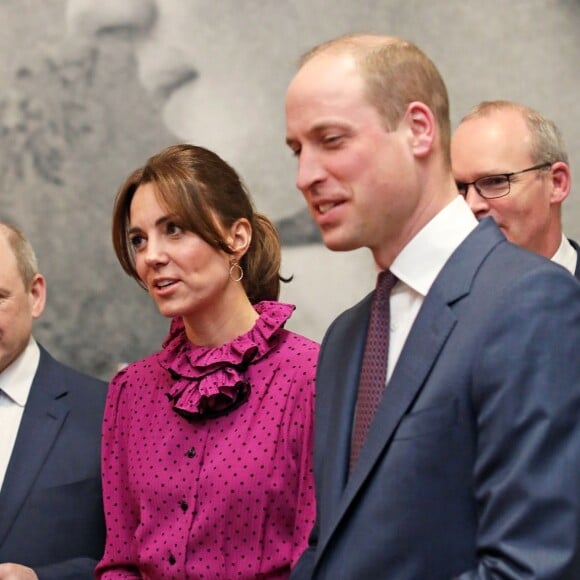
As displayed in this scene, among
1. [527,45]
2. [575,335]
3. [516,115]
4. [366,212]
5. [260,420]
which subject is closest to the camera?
[575,335]

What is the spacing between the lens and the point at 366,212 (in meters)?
1.66

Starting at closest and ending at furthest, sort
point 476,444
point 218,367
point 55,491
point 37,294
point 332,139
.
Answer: point 476,444 < point 332,139 < point 218,367 < point 55,491 < point 37,294

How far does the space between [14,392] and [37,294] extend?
0.33m

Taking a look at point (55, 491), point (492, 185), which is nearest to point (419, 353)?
point (492, 185)

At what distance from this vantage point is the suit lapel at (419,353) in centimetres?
153

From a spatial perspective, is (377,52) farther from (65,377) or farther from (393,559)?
(65,377)

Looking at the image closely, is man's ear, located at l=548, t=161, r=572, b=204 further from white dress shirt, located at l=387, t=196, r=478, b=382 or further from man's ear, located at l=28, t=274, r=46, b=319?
man's ear, located at l=28, t=274, r=46, b=319

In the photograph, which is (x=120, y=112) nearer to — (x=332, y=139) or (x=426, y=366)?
(x=332, y=139)

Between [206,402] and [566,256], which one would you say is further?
[566,256]

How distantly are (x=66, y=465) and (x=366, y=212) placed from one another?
5.20ft

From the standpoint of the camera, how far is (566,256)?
2.85 metres

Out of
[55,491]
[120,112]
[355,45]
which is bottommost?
[55,491]

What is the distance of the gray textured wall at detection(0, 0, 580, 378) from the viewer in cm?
373

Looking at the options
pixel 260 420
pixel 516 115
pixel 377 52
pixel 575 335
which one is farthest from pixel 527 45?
pixel 575 335
